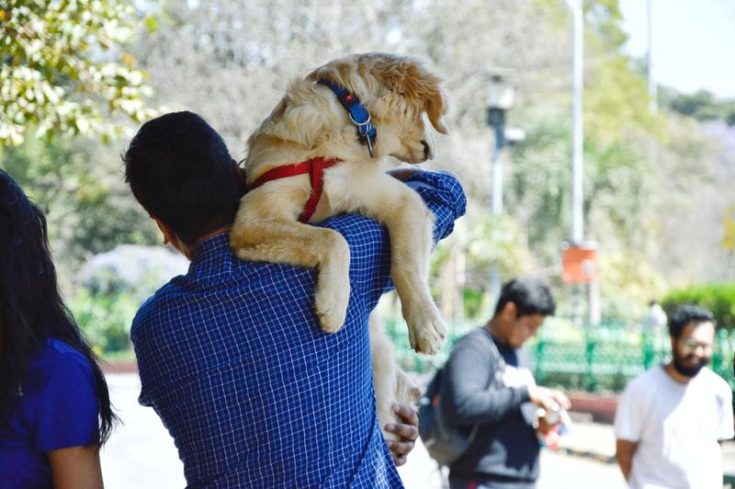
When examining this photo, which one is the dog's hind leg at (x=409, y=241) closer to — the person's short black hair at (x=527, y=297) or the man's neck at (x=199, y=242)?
the man's neck at (x=199, y=242)

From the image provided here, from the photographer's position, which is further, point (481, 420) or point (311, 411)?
point (481, 420)

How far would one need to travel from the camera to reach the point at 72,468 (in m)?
2.14

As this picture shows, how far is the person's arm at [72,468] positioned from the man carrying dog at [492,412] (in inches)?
116

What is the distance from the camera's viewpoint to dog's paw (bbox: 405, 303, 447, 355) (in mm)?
2693

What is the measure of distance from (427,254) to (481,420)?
242cm

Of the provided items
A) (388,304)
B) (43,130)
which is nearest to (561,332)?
(388,304)

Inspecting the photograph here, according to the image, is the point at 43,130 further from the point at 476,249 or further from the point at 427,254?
the point at 476,249

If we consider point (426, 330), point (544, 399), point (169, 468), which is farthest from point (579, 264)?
point (426, 330)

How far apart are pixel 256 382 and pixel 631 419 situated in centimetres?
373

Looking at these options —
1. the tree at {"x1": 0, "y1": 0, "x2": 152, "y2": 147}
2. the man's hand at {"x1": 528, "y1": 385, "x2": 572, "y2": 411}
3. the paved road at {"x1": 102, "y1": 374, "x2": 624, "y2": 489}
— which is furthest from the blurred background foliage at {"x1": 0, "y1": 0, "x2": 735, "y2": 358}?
the man's hand at {"x1": 528, "y1": 385, "x2": 572, "y2": 411}

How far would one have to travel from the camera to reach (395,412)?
8.96 feet

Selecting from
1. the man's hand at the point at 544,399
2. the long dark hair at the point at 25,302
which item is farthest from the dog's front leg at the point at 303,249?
the man's hand at the point at 544,399

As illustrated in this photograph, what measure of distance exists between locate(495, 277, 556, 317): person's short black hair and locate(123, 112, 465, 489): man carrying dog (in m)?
3.17

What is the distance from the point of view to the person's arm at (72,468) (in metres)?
2.13
